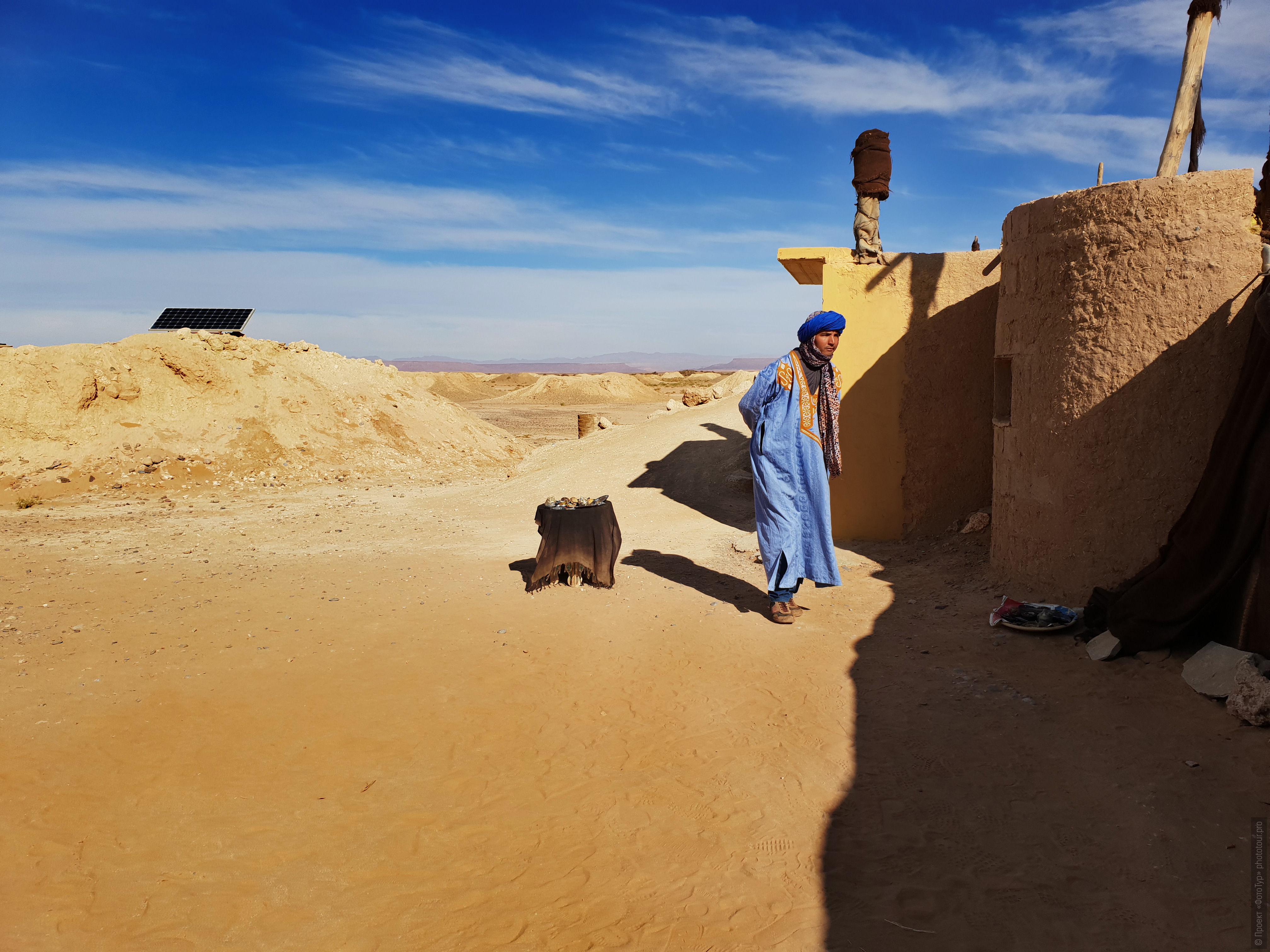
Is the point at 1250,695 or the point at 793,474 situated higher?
the point at 793,474

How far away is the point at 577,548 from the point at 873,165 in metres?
4.68

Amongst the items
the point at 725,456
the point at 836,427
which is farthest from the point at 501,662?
the point at 725,456

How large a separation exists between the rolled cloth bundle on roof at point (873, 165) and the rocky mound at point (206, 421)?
8.62 metres

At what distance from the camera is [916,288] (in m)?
6.73

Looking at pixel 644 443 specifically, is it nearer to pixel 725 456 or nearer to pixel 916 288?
pixel 725 456

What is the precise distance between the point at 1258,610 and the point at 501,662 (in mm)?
3685

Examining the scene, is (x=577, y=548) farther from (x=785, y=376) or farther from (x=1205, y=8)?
(x=1205, y=8)

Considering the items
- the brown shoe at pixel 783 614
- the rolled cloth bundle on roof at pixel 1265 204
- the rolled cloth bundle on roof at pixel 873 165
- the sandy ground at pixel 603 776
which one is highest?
the rolled cloth bundle on roof at pixel 873 165

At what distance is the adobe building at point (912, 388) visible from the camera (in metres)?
6.59

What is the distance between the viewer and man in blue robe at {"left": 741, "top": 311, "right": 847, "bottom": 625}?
4875mm

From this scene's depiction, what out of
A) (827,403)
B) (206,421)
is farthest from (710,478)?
(206,421)

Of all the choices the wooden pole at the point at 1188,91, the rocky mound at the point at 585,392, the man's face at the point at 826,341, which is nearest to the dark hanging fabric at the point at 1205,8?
the wooden pole at the point at 1188,91

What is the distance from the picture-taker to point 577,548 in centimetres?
577

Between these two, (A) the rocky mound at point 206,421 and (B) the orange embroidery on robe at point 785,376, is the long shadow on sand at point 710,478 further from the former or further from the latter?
(A) the rocky mound at point 206,421
